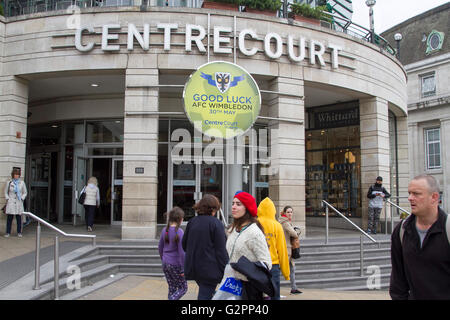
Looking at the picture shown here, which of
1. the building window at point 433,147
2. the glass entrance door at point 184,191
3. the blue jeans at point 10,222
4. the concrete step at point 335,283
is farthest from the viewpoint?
the building window at point 433,147

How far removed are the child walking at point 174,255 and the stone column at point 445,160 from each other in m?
28.6

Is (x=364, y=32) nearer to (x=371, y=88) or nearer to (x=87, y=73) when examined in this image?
(x=371, y=88)

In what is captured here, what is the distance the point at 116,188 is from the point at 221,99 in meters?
5.56

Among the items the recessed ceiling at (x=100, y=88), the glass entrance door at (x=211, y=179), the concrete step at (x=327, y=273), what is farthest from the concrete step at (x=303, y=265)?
the recessed ceiling at (x=100, y=88)

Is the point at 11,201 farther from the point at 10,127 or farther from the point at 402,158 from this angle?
the point at 402,158

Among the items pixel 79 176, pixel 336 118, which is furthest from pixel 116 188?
pixel 336 118

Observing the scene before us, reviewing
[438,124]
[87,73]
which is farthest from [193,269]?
[438,124]

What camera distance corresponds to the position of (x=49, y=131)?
49.5ft

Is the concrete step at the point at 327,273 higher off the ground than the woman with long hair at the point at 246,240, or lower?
lower

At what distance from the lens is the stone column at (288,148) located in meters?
11.5

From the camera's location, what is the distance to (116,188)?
14242 mm

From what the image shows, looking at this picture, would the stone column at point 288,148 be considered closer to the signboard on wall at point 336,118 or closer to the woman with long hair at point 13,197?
the signboard on wall at point 336,118

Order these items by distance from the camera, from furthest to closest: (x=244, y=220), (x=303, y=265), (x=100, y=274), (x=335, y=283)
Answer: (x=303, y=265) → (x=335, y=283) → (x=100, y=274) → (x=244, y=220)

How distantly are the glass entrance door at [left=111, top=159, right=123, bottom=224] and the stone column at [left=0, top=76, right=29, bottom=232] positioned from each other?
3243 mm
